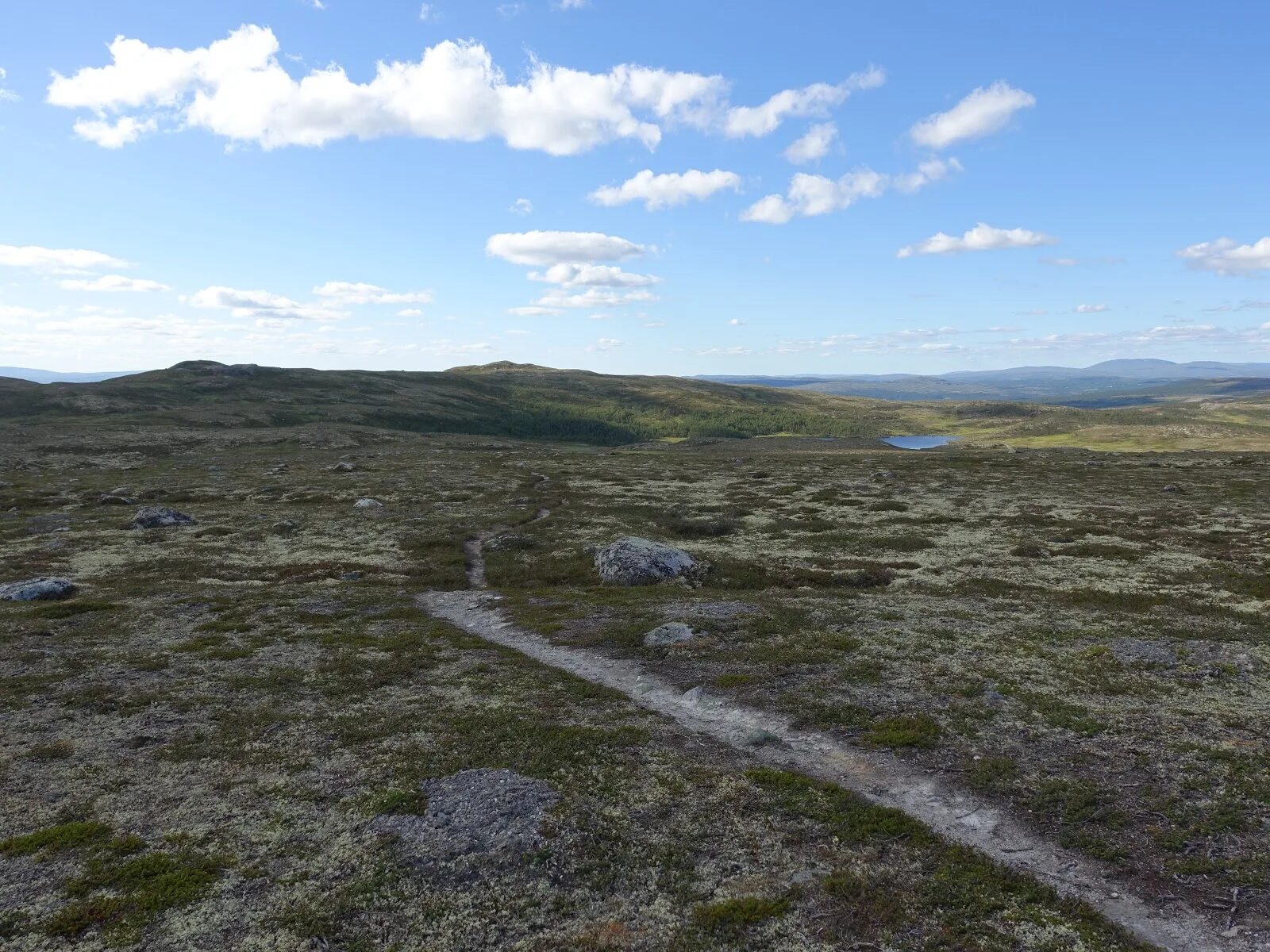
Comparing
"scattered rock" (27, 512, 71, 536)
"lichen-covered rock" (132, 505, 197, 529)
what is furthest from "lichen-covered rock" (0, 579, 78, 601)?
"scattered rock" (27, 512, 71, 536)

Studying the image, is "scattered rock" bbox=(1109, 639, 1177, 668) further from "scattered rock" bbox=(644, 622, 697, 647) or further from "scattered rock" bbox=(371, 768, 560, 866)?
"scattered rock" bbox=(371, 768, 560, 866)

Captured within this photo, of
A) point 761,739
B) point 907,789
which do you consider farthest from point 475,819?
point 907,789

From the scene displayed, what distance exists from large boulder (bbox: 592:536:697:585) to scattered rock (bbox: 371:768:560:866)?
25.0 metres

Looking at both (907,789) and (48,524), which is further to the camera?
(48,524)

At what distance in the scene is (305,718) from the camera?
21.0 metres

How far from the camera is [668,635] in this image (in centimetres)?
2888

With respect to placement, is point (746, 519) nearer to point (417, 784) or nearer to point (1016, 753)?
point (1016, 753)

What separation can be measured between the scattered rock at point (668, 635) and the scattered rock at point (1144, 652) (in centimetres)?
1663

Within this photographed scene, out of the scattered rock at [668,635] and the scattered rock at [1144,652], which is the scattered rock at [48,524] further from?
the scattered rock at [1144,652]

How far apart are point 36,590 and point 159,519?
74.8ft

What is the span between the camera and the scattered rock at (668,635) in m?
28.5

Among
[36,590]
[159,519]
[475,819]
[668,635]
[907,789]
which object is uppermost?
[159,519]

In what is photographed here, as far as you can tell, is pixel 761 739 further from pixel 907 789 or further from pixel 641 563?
pixel 641 563

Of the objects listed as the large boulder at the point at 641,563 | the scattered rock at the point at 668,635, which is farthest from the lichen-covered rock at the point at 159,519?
the scattered rock at the point at 668,635
